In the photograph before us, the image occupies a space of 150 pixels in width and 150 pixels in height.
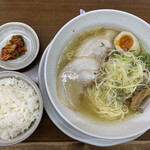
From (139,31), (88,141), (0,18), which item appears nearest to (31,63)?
(0,18)

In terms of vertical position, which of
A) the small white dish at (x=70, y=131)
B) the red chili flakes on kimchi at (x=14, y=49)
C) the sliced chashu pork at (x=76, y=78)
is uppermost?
the red chili flakes on kimchi at (x=14, y=49)

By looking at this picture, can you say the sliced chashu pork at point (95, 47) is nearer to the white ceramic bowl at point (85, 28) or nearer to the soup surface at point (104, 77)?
the soup surface at point (104, 77)

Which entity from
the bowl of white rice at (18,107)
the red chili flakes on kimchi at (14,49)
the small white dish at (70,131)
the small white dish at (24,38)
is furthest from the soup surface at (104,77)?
the red chili flakes on kimchi at (14,49)

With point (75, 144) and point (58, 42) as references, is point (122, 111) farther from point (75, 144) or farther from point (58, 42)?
point (58, 42)

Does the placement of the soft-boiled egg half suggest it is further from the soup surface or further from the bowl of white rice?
the bowl of white rice

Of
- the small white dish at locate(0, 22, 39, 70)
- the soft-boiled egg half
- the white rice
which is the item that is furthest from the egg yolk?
the white rice

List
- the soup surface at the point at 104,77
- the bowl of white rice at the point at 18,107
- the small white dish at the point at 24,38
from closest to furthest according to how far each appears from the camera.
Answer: the bowl of white rice at the point at 18,107, the soup surface at the point at 104,77, the small white dish at the point at 24,38

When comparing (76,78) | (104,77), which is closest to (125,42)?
(104,77)
